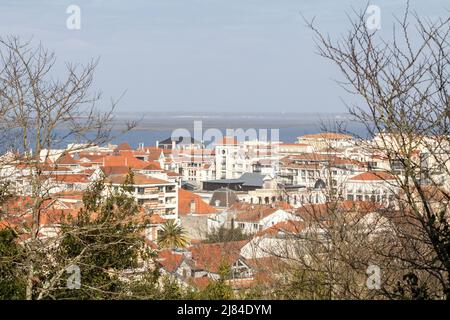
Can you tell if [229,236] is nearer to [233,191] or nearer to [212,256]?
[212,256]

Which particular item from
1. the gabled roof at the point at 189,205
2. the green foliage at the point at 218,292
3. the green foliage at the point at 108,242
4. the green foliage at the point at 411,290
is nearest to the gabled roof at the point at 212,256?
the green foliage at the point at 108,242

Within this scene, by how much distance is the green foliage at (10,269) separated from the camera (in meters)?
5.77

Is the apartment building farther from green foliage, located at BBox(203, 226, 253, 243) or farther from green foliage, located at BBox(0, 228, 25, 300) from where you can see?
green foliage, located at BBox(0, 228, 25, 300)

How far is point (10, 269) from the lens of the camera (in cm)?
597

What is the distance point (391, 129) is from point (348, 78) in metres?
0.41

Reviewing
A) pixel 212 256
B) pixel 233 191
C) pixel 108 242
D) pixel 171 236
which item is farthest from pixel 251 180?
pixel 108 242

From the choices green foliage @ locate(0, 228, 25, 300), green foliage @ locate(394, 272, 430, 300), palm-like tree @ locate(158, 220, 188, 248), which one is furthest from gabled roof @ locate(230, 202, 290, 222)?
green foliage @ locate(394, 272, 430, 300)

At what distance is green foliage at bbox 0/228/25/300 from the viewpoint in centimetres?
577

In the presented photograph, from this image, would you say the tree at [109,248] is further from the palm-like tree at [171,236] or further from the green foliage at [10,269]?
the palm-like tree at [171,236]

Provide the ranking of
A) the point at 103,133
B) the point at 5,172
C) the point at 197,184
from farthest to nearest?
the point at 197,184, the point at 5,172, the point at 103,133
